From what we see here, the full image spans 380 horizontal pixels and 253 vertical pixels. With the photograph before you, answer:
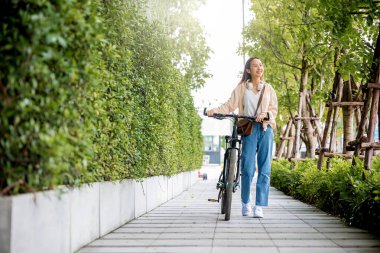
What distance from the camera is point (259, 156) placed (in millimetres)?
7754

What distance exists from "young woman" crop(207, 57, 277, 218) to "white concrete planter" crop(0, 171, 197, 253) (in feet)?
4.79

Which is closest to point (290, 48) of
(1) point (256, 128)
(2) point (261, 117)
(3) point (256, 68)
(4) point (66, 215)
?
(3) point (256, 68)

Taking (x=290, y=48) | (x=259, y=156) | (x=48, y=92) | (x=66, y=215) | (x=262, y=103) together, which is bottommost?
(x=66, y=215)

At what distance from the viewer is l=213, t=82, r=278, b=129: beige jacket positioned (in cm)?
779

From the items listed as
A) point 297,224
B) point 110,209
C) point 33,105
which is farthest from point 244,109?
point 33,105

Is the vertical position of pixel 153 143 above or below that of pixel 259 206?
above

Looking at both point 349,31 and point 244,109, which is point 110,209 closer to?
point 244,109

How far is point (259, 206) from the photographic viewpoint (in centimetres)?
762

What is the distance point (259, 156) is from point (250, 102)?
745 mm

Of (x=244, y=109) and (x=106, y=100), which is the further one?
(x=244, y=109)

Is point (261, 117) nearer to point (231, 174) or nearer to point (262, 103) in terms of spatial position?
point (262, 103)

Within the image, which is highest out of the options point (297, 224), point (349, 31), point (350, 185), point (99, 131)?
point (349, 31)

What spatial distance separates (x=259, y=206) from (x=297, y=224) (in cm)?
91

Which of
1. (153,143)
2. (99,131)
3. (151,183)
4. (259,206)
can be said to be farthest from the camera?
(151,183)
